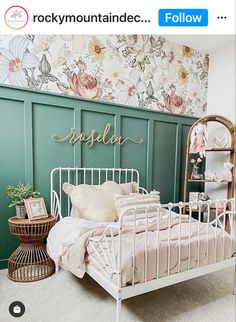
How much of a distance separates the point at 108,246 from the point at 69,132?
1.19 meters

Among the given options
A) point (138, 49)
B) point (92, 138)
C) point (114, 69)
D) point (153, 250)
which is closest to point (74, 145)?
point (92, 138)

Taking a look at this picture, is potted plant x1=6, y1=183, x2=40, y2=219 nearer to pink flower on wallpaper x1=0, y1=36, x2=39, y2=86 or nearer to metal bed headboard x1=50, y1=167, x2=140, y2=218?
metal bed headboard x1=50, y1=167, x2=140, y2=218

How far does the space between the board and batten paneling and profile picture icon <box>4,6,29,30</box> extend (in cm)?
99

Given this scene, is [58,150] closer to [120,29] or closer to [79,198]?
[79,198]

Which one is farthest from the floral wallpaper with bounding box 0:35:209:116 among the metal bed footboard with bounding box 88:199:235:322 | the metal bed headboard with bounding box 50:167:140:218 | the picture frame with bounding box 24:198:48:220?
the metal bed footboard with bounding box 88:199:235:322

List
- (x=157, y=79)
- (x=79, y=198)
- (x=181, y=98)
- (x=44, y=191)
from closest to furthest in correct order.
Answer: (x=79, y=198), (x=44, y=191), (x=157, y=79), (x=181, y=98)

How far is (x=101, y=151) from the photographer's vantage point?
223cm

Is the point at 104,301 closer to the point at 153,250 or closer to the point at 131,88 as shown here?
the point at 153,250

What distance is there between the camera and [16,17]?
89 centimetres

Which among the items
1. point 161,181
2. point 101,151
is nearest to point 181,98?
point 161,181

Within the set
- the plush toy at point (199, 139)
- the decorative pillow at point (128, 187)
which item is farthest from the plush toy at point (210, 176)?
the decorative pillow at point (128, 187)

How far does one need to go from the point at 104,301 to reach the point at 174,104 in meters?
2.10

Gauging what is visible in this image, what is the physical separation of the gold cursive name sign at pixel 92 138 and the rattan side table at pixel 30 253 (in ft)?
2.31

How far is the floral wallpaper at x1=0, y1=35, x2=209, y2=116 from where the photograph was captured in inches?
72.0
